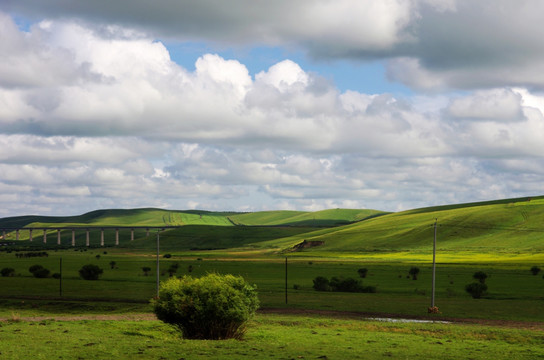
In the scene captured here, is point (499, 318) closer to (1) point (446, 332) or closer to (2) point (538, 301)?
(1) point (446, 332)

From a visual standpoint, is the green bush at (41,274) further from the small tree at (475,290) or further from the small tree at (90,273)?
the small tree at (475,290)

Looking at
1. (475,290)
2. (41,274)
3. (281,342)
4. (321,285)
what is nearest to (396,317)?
(281,342)

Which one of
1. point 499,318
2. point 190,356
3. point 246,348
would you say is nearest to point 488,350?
point 246,348

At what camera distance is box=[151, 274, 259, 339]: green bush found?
109 feet

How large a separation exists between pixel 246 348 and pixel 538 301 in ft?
176

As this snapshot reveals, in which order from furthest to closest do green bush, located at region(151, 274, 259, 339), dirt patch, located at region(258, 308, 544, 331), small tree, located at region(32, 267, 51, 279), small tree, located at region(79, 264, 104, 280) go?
1. small tree, located at region(32, 267, 51, 279)
2. small tree, located at region(79, 264, 104, 280)
3. dirt patch, located at region(258, 308, 544, 331)
4. green bush, located at region(151, 274, 259, 339)

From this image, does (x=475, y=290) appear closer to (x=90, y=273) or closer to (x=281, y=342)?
(x=281, y=342)

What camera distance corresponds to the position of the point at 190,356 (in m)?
27.2

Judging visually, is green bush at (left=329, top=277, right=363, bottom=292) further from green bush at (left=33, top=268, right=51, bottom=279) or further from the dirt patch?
green bush at (left=33, top=268, right=51, bottom=279)

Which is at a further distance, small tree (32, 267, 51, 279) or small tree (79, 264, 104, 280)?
small tree (32, 267, 51, 279)

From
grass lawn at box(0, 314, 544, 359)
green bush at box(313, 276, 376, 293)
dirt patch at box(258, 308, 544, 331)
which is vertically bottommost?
green bush at box(313, 276, 376, 293)

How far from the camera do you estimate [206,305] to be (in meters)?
33.1

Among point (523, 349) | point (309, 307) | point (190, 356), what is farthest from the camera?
point (309, 307)

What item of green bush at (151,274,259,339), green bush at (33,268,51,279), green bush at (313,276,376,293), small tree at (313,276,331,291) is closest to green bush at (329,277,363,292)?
green bush at (313,276,376,293)
